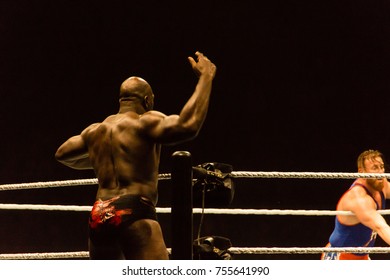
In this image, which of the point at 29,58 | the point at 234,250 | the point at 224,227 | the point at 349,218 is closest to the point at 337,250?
the point at 234,250

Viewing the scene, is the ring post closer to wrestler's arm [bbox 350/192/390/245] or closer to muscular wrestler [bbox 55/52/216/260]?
muscular wrestler [bbox 55/52/216/260]

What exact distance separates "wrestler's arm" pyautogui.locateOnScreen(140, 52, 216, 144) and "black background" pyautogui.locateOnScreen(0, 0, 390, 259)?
10.0 ft

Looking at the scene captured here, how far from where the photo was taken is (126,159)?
187cm

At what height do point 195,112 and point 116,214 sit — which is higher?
point 195,112

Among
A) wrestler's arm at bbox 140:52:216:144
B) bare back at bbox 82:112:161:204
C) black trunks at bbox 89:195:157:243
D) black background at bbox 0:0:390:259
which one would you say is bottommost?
black trunks at bbox 89:195:157:243

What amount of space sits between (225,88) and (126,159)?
10.8ft

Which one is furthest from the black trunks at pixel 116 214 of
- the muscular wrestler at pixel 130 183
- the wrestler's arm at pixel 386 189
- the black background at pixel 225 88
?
the black background at pixel 225 88

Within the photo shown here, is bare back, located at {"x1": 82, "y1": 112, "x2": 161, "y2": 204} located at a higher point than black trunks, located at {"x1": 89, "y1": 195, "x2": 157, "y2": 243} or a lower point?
higher

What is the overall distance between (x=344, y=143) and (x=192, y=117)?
3.55 metres

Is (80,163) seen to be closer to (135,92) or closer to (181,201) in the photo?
(135,92)

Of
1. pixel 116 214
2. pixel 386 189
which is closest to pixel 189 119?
pixel 116 214

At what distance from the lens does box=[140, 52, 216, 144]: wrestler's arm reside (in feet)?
5.73

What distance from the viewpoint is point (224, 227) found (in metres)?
4.89

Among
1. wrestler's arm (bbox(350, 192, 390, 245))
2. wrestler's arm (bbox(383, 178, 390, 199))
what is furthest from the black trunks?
wrestler's arm (bbox(383, 178, 390, 199))
